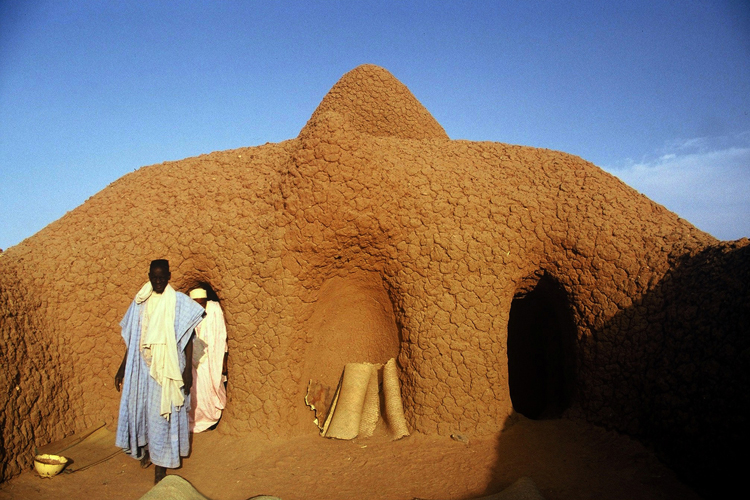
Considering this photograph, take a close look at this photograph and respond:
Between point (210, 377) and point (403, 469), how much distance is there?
2.19 metres

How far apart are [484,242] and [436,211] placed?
59 cm

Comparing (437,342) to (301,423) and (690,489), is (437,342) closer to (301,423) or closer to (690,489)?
(301,423)

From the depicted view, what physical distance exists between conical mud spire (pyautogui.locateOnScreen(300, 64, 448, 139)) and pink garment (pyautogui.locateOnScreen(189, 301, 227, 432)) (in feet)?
10.8

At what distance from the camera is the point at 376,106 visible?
6.56 meters

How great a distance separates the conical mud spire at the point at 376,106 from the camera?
21.5ft

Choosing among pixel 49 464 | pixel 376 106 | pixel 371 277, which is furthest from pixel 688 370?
pixel 49 464

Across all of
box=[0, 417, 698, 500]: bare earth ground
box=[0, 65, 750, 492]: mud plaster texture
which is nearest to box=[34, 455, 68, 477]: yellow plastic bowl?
box=[0, 417, 698, 500]: bare earth ground

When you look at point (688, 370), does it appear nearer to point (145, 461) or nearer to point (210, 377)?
point (210, 377)

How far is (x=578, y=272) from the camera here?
15.4 ft

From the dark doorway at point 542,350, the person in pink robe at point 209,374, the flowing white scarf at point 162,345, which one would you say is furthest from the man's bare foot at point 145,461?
the dark doorway at point 542,350

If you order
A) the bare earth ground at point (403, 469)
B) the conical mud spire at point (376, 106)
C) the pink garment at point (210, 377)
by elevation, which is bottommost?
the bare earth ground at point (403, 469)

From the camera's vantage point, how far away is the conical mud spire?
258 inches

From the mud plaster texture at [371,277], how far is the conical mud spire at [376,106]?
145cm

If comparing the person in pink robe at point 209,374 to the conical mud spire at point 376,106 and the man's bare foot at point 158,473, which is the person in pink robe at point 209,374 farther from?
the conical mud spire at point 376,106
